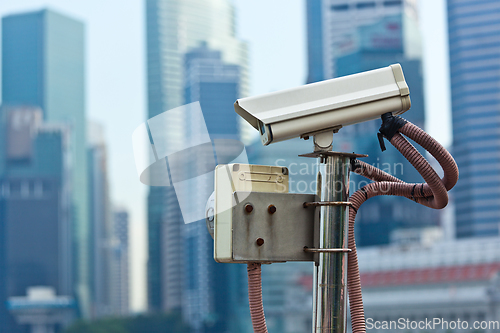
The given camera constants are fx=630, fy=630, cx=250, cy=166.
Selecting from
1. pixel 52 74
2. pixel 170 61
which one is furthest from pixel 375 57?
pixel 52 74

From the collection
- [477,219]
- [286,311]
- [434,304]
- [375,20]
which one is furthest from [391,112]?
[375,20]

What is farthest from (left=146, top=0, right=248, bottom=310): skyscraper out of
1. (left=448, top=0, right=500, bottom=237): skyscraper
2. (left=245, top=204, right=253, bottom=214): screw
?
(left=245, top=204, right=253, bottom=214): screw

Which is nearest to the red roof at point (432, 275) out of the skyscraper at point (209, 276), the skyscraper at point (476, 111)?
the skyscraper at point (476, 111)

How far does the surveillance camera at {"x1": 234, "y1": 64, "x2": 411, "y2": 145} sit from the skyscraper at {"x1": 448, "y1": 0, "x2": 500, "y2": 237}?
73327 millimetres

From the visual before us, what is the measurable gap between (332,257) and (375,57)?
80.8 m

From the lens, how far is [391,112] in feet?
4.79

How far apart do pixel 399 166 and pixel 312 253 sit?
0.76 meters

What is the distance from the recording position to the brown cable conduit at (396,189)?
1465 mm

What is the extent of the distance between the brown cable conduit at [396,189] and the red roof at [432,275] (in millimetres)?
56427

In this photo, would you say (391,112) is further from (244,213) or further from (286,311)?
(286,311)

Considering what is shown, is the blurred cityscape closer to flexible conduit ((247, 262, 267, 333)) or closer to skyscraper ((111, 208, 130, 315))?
skyscraper ((111, 208, 130, 315))

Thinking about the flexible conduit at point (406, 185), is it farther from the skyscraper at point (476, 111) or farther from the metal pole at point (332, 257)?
the skyscraper at point (476, 111)

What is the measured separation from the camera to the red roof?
185 feet

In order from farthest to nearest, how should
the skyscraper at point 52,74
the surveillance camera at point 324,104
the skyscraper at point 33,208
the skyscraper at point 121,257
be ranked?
the skyscraper at point 121,257 → the skyscraper at point 52,74 → the skyscraper at point 33,208 → the surveillance camera at point 324,104
